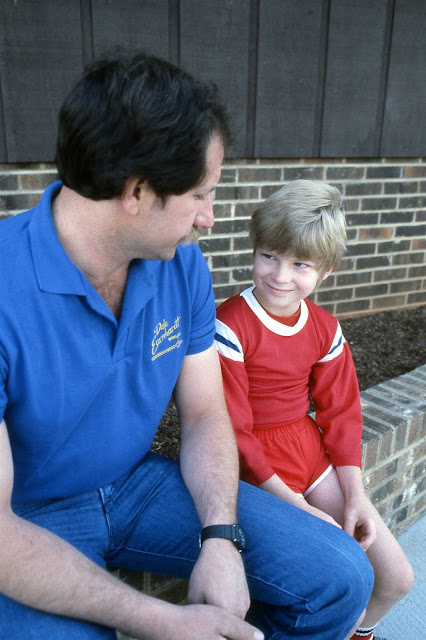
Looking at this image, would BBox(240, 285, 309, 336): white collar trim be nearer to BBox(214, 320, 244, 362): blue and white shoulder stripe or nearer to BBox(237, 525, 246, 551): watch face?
BBox(214, 320, 244, 362): blue and white shoulder stripe

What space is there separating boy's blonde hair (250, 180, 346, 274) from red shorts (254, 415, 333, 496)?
0.56m

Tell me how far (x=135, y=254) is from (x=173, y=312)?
0.25 m

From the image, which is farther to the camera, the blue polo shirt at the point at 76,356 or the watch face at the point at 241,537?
the watch face at the point at 241,537

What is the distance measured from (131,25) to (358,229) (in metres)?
1.92

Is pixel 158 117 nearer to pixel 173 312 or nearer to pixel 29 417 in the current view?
pixel 173 312

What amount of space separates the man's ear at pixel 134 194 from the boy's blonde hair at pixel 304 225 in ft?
2.07

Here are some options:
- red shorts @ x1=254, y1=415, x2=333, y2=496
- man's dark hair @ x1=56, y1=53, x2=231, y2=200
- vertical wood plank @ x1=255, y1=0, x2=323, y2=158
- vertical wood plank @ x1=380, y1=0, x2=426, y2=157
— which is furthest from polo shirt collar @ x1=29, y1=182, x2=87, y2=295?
Result: vertical wood plank @ x1=380, y1=0, x2=426, y2=157

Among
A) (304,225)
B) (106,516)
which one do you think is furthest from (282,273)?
(106,516)

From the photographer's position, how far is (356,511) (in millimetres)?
1826

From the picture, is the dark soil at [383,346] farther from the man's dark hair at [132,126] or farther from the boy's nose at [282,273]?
the man's dark hair at [132,126]

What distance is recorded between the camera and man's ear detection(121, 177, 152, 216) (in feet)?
4.22

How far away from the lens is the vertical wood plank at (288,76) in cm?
321

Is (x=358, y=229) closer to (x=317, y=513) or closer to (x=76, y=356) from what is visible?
(x=317, y=513)

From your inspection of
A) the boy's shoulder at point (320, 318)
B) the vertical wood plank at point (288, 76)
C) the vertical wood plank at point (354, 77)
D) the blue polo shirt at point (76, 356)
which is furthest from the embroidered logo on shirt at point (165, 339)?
the vertical wood plank at point (354, 77)
